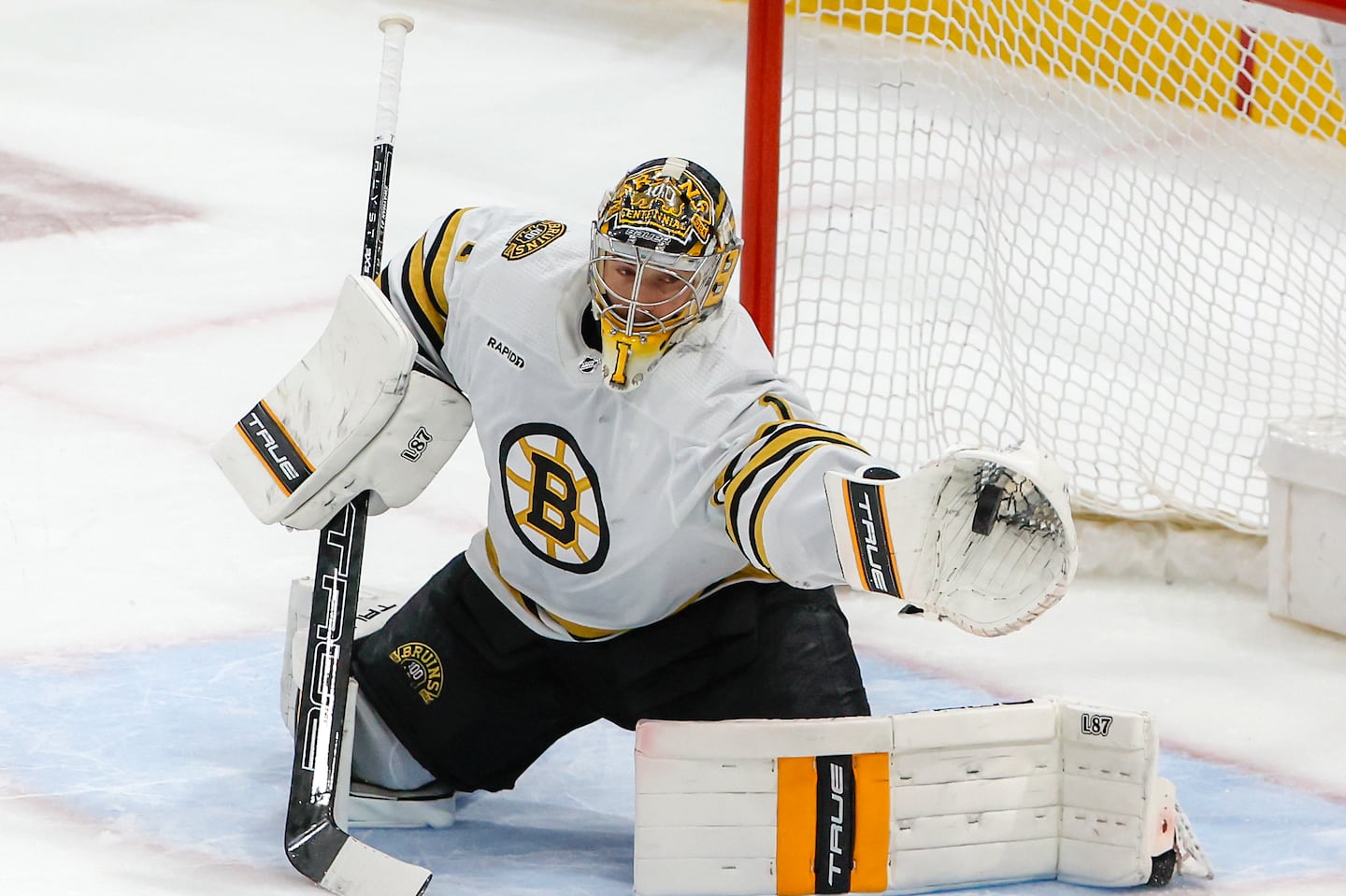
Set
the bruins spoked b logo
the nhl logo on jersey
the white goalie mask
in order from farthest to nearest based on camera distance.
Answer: the nhl logo on jersey < the bruins spoked b logo < the white goalie mask

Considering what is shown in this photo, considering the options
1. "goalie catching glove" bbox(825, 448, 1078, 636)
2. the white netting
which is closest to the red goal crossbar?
the white netting

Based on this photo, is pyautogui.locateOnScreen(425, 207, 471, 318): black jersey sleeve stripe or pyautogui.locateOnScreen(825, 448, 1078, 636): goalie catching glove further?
pyautogui.locateOnScreen(425, 207, 471, 318): black jersey sleeve stripe

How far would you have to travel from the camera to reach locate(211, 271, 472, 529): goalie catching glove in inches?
105

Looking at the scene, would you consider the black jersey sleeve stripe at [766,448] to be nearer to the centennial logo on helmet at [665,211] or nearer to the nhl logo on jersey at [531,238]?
the centennial logo on helmet at [665,211]

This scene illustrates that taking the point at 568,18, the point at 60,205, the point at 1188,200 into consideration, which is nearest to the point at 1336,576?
the point at 1188,200

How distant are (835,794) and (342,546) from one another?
73 cm

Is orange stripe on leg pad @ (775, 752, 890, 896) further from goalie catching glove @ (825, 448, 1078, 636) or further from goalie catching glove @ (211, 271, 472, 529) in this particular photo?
goalie catching glove @ (211, 271, 472, 529)

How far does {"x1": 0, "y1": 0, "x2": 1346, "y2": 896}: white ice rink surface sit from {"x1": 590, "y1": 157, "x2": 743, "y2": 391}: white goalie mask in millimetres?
702

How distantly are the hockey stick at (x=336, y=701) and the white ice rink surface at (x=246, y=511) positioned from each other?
58mm

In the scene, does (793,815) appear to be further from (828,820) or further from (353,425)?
(353,425)

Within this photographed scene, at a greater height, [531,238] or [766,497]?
[531,238]

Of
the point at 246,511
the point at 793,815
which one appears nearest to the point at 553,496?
the point at 793,815

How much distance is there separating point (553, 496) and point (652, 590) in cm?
18

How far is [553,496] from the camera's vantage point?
2635 mm
